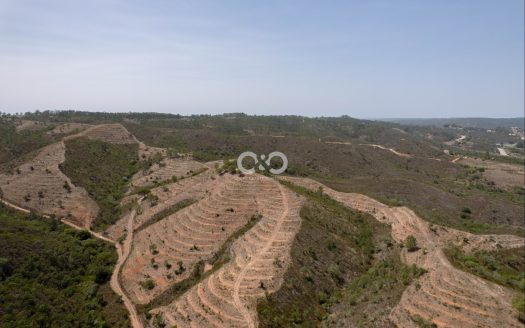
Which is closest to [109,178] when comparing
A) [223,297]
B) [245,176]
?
[245,176]

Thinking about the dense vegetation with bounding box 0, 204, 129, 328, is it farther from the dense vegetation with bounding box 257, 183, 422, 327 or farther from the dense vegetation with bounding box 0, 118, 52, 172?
the dense vegetation with bounding box 0, 118, 52, 172

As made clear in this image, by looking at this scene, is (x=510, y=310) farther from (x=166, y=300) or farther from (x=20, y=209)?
(x=20, y=209)

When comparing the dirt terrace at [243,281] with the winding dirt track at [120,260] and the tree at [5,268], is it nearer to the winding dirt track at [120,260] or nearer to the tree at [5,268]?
the winding dirt track at [120,260]

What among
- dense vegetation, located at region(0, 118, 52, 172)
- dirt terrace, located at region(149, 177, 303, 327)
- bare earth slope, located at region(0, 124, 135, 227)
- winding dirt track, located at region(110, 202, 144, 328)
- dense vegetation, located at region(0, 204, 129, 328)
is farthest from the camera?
dense vegetation, located at region(0, 118, 52, 172)

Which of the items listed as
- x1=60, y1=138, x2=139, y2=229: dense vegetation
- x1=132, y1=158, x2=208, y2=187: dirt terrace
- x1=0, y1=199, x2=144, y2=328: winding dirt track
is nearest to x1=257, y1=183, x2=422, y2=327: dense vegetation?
x1=0, y1=199, x2=144, y2=328: winding dirt track

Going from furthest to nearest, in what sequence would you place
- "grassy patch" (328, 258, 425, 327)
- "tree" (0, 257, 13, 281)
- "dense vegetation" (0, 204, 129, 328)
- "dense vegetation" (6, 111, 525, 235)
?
1. "dense vegetation" (6, 111, 525, 235)
2. "tree" (0, 257, 13, 281)
3. "dense vegetation" (0, 204, 129, 328)
4. "grassy patch" (328, 258, 425, 327)
